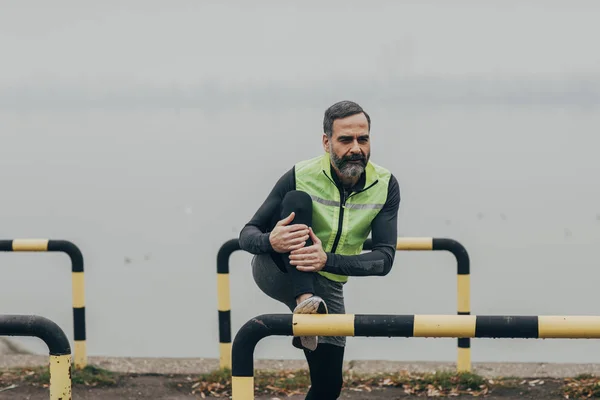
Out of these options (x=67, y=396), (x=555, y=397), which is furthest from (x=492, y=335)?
(x=555, y=397)

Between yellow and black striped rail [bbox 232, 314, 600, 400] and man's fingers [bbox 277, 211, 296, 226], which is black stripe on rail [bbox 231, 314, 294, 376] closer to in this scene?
yellow and black striped rail [bbox 232, 314, 600, 400]

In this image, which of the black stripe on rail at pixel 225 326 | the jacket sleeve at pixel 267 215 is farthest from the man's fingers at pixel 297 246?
the black stripe on rail at pixel 225 326

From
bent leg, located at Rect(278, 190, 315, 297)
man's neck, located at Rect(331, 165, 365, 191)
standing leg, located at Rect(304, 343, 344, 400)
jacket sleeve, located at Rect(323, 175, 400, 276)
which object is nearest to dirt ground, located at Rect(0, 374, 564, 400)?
standing leg, located at Rect(304, 343, 344, 400)

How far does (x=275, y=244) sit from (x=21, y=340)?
6.50m

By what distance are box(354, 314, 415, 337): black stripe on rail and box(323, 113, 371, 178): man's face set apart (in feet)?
3.15

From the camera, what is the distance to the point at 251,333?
14.8ft

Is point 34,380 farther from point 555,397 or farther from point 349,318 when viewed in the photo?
point 349,318

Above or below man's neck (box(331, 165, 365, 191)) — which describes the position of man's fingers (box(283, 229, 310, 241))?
below

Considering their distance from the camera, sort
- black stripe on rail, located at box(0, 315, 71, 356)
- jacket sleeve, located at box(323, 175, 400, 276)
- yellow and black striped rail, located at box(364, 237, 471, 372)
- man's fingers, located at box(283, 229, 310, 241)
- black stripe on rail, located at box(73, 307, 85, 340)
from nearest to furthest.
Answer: black stripe on rail, located at box(0, 315, 71, 356) < man's fingers, located at box(283, 229, 310, 241) < jacket sleeve, located at box(323, 175, 400, 276) < yellow and black striped rail, located at box(364, 237, 471, 372) < black stripe on rail, located at box(73, 307, 85, 340)

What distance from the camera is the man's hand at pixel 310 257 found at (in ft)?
16.8

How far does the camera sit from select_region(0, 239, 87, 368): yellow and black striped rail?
787cm

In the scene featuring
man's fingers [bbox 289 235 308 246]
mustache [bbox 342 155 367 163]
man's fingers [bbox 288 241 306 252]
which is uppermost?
mustache [bbox 342 155 367 163]

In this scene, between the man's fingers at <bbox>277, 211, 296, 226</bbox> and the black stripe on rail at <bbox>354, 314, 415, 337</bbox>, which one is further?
the man's fingers at <bbox>277, 211, 296, 226</bbox>

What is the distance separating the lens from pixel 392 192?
5.55 metres
